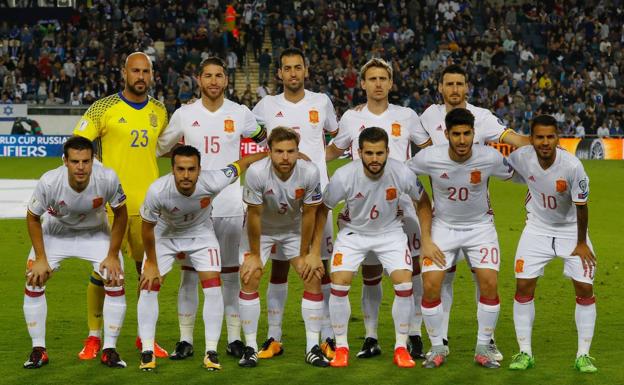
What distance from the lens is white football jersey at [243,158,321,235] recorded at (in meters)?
9.30

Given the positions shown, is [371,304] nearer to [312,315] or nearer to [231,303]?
[312,315]

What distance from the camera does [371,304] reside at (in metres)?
9.75

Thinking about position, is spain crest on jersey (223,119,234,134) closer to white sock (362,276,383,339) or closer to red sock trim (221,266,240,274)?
red sock trim (221,266,240,274)

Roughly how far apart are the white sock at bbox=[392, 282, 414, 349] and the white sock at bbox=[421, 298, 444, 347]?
0.14 metres

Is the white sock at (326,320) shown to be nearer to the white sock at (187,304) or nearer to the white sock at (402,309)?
the white sock at (402,309)

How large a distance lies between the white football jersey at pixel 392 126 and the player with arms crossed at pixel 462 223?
0.60 m

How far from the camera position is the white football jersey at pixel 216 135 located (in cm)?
984

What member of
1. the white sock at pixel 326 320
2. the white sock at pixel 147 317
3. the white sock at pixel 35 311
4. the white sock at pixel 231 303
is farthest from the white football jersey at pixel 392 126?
the white sock at pixel 35 311

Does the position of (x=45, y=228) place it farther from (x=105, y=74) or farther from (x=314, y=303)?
(x=105, y=74)

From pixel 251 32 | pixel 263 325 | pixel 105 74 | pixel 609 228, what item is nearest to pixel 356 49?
pixel 251 32

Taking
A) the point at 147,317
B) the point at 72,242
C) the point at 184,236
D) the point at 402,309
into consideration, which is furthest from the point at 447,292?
the point at 72,242

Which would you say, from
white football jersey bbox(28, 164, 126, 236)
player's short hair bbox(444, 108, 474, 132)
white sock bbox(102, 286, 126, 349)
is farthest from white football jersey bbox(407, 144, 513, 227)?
white sock bbox(102, 286, 126, 349)

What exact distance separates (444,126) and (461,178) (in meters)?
0.86

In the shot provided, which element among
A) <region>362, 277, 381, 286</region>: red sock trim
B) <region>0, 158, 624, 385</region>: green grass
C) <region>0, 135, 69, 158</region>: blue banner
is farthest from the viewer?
<region>0, 135, 69, 158</region>: blue banner
